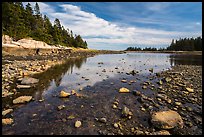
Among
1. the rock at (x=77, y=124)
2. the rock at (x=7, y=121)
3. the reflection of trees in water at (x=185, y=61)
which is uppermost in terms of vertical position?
the reflection of trees in water at (x=185, y=61)

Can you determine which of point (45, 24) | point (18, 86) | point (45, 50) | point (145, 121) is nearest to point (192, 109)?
point (145, 121)

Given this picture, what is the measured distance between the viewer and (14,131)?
5590 mm

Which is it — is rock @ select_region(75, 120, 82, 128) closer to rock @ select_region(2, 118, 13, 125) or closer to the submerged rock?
the submerged rock

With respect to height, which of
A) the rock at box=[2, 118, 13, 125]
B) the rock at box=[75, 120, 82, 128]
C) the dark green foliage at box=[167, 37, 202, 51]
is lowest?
the rock at box=[75, 120, 82, 128]

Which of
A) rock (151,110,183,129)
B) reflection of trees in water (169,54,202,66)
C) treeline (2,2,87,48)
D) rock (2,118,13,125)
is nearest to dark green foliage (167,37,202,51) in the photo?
reflection of trees in water (169,54,202,66)

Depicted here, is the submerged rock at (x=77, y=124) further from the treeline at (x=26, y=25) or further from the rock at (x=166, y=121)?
the treeline at (x=26, y=25)

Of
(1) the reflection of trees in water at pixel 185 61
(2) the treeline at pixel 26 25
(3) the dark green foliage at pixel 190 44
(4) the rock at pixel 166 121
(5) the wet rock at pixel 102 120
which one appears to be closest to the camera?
(4) the rock at pixel 166 121

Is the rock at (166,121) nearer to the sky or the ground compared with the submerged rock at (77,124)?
nearer to the sky

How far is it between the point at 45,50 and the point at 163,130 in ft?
147

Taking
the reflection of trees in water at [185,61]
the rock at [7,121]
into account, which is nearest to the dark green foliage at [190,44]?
the reflection of trees in water at [185,61]

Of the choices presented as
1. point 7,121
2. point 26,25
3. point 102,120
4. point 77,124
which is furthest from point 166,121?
point 26,25

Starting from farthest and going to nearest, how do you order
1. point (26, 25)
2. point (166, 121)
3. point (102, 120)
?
point (26, 25) → point (102, 120) → point (166, 121)

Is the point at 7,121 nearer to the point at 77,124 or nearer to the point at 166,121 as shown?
the point at 77,124

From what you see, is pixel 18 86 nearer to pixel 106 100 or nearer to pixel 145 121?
pixel 106 100
